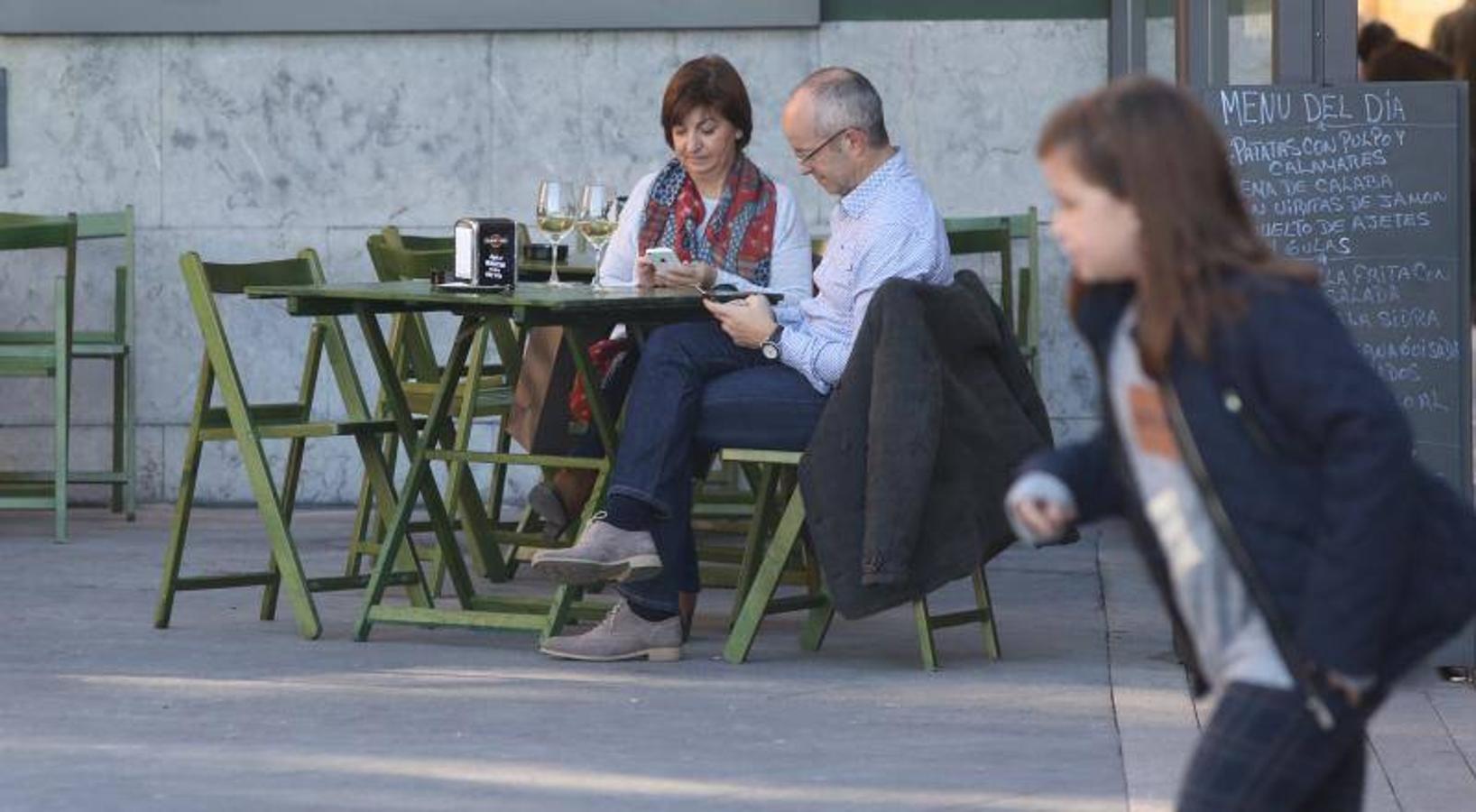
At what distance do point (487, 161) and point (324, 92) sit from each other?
595 millimetres

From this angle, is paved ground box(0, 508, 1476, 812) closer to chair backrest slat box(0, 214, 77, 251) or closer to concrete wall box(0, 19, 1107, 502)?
chair backrest slat box(0, 214, 77, 251)

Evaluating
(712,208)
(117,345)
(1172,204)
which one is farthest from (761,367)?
(1172,204)

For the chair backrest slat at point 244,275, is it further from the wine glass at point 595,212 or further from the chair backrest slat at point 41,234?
the chair backrest slat at point 41,234

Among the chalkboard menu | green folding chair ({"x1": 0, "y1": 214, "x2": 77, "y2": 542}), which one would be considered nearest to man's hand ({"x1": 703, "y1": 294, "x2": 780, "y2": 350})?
the chalkboard menu

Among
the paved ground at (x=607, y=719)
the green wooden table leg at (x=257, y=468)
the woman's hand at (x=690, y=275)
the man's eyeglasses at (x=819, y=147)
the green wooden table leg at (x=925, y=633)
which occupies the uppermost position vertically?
the man's eyeglasses at (x=819, y=147)

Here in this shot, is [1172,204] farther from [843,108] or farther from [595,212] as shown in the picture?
[595,212]

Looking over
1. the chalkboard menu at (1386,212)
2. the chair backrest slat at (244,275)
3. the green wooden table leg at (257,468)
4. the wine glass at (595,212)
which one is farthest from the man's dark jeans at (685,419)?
the chalkboard menu at (1386,212)

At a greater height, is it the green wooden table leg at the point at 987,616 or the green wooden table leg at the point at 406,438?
the green wooden table leg at the point at 406,438

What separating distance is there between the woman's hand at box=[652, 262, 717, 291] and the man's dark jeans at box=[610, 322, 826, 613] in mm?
199

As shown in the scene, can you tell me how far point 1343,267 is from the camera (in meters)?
6.12

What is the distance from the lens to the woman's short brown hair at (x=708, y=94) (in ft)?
23.1

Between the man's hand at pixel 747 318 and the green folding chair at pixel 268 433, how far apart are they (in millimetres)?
955

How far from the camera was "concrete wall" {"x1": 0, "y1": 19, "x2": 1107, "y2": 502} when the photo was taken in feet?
31.0

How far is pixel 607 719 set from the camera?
5.75 m
